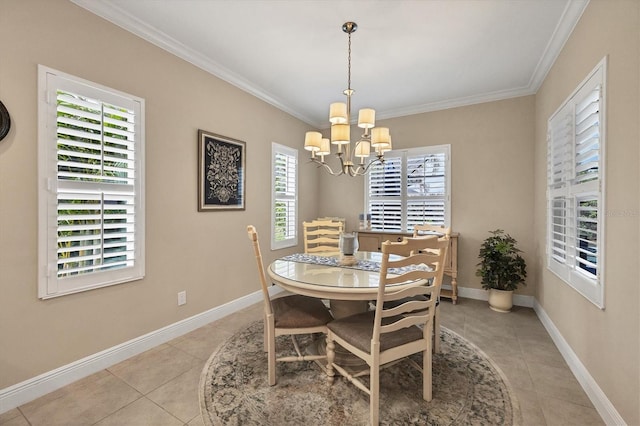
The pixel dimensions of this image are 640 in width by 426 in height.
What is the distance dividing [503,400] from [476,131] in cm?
324

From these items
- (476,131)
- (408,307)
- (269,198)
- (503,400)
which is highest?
(476,131)

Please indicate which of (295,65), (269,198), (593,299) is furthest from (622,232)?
(269,198)

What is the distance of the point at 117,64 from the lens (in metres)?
2.26

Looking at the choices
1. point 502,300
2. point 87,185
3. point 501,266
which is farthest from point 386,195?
point 87,185

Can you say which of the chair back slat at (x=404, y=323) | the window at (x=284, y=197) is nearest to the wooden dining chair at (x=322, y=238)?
the window at (x=284, y=197)

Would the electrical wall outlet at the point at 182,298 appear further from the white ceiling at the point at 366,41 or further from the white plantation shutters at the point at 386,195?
the white plantation shutters at the point at 386,195

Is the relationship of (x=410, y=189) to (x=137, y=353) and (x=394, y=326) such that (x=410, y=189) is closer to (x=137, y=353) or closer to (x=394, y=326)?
(x=394, y=326)

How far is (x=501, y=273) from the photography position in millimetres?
3375

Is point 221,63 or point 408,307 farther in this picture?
point 221,63

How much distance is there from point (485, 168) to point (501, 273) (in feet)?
4.59

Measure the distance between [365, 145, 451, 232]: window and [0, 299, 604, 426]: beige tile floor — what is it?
1.75m

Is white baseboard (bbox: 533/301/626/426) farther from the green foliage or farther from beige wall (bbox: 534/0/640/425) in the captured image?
the green foliage

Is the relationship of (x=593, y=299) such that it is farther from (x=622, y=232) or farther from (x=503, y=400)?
(x=503, y=400)

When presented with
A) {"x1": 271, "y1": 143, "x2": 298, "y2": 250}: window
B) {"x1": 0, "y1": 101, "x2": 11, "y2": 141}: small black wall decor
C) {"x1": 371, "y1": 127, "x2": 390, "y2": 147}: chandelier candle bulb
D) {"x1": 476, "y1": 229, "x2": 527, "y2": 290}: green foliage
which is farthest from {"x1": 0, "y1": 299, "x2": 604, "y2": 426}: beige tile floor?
{"x1": 371, "y1": 127, "x2": 390, "y2": 147}: chandelier candle bulb
